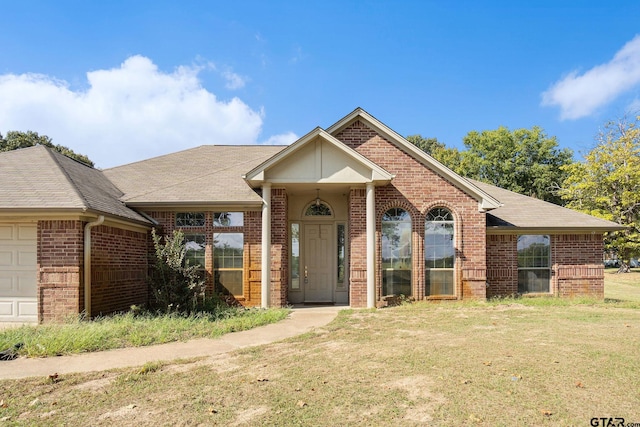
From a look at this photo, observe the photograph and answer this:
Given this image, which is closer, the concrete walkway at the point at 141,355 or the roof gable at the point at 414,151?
the concrete walkway at the point at 141,355

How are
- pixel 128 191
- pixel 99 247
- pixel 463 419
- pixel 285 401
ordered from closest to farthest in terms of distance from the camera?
pixel 463 419 < pixel 285 401 < pixel 99 247 < pixel 128 191

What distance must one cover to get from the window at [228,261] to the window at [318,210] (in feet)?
7.56

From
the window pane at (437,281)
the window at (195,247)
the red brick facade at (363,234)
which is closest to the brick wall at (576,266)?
the red brick facade at (363,234)

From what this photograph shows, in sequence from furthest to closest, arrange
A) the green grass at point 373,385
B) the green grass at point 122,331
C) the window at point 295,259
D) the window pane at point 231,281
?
the window at point 295,259
the window pane at point 231,281
the green grass at point 122,331
the green grass at point 373,385

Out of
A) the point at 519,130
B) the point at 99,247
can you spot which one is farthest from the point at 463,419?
the point at 519,130

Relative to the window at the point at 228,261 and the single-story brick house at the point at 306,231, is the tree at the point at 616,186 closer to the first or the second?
the single-story brick house at the point at 306,231

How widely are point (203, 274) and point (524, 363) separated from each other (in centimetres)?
886

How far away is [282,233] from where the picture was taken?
1226 centimetres

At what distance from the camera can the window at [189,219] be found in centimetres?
1270

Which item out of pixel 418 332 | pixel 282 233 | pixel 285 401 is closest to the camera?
pixel 285 401

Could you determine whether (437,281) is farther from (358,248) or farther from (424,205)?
(358,248)

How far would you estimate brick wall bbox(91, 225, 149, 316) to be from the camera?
10.1 meters

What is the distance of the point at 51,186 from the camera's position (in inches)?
403

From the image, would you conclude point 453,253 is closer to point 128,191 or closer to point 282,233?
point 282,233
